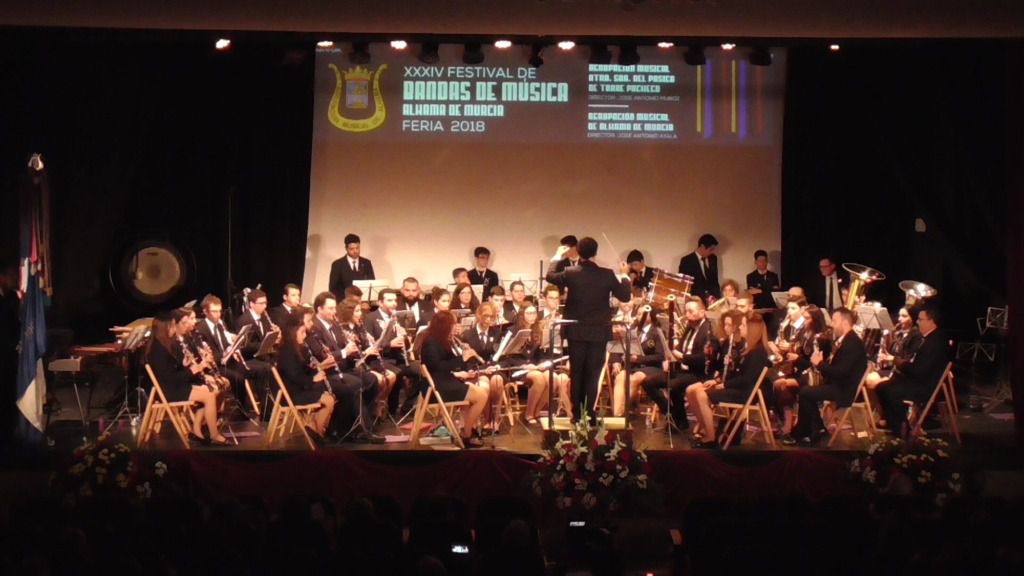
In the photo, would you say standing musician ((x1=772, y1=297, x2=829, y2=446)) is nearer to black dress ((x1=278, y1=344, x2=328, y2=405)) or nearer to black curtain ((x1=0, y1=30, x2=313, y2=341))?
black dress ((x1=278, y1=344, x2=328, y2=405))

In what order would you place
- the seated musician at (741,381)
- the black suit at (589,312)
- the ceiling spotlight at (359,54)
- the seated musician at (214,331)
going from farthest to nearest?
the ceiling spotlight at (359,54)
the seated musician at (214,331)
the seated musician at (741,381)
the black suit at (589,312)

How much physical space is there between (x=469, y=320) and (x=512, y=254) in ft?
11.2

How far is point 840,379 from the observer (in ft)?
31.3

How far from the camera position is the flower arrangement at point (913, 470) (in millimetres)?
7914

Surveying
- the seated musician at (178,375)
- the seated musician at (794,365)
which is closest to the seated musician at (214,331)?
the seated musician at (178,375)

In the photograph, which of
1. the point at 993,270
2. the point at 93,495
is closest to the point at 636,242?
the point at 993,270

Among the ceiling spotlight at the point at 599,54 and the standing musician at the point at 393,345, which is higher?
the ceiling spotlight at the point at 599,54

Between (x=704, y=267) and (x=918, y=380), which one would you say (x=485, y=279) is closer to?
(x=704, y=267)

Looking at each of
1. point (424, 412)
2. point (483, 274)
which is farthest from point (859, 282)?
point (424, 412)

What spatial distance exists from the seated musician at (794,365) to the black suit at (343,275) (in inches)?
206

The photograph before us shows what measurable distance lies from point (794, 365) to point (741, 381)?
1.14 m

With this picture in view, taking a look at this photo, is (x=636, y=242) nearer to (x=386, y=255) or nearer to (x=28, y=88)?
(x=386, y=255)

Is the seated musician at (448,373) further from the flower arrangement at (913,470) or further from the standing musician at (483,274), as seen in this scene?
the standing musician at (483,274)

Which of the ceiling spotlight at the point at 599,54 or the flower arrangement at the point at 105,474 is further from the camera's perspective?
the ceiling spotlight at the point at 599,54
